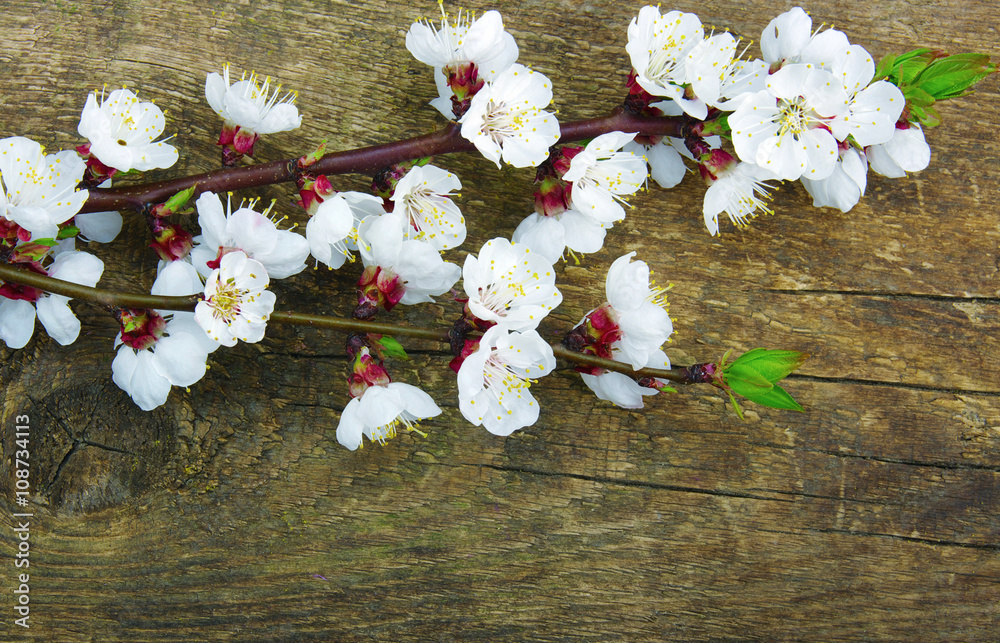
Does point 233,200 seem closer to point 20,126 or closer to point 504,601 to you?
point 20,126

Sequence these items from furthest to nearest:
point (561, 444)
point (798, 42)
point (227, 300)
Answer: point (561, 444) → point (798, 42) → point (227, 300)

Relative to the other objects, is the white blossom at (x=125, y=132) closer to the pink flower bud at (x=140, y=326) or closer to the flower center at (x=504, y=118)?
the pink flower bud at (x=140, y=326)

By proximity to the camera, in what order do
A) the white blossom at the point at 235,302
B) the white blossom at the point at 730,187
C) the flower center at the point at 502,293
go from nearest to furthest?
the white blossom at the point at 235,302, the flower center at the point at 502,293, the white blossom at the point at 730,187

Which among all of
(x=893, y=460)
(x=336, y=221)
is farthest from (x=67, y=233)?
(x=893, y=460)

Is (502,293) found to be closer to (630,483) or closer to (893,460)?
(630,483)

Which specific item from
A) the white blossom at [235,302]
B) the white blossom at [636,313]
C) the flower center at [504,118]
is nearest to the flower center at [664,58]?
the flower center at [504,118]
